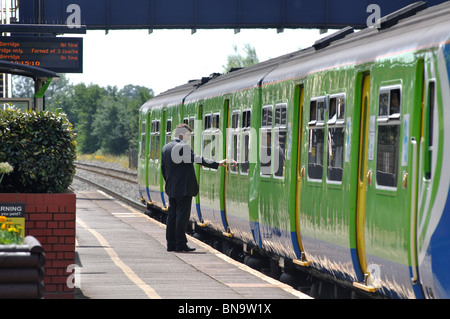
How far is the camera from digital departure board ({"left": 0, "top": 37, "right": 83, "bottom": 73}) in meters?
17.9

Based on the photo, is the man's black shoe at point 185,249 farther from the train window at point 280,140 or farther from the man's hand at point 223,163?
the train window at point 280,140

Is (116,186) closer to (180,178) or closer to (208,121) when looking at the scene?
(208,121)

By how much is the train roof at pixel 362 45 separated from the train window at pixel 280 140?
419mm

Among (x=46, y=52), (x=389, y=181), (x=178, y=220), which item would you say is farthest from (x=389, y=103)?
(x=46, y=52)

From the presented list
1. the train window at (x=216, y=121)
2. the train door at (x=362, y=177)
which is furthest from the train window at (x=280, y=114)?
the train window at (x=216, y=121)

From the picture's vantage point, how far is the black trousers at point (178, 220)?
46.2 ft

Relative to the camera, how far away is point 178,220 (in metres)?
14.1

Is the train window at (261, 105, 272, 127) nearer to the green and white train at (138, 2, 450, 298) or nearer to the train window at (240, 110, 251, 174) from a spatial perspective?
the green and white train at (138, 2, 450, 298)

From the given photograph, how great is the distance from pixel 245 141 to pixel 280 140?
2.09 meters

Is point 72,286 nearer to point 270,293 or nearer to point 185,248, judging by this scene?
point 270,293

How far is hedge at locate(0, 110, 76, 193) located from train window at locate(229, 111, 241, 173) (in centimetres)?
505

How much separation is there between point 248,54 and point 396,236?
314ft
